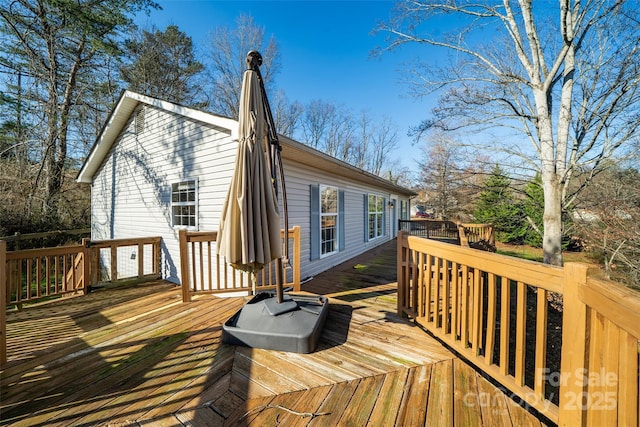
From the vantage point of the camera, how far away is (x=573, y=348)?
1345 mm

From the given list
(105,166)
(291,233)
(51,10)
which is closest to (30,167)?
(105,166)

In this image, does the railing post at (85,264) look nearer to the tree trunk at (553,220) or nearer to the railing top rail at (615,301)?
the railing top rail at (615,301)

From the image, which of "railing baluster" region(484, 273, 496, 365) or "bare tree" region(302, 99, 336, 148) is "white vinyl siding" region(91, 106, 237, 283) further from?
"bare tree" region(302, 99, 336, 148)

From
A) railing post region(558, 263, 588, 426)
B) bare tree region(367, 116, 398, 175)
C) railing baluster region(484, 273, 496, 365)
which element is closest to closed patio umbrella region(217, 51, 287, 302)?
railing baluster region(484, 273, 496, 365)

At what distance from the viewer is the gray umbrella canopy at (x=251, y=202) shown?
7.38 ft

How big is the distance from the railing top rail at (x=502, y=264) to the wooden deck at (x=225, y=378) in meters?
0.91

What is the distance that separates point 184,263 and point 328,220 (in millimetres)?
3464

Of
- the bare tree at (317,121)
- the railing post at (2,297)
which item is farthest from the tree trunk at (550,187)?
the bare tree at (317,121)

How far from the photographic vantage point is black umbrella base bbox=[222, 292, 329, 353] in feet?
8.03

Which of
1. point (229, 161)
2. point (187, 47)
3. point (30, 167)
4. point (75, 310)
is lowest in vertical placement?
point (75, 310)

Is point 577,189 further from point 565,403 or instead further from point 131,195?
point 131,195

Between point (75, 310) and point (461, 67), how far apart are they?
9.34m

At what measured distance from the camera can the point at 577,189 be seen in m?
5.83

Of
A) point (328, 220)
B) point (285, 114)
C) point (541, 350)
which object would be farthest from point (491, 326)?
point (285, 114)
